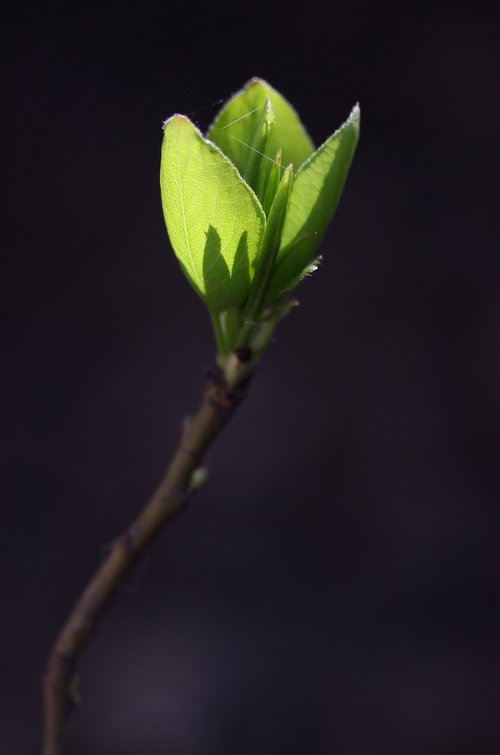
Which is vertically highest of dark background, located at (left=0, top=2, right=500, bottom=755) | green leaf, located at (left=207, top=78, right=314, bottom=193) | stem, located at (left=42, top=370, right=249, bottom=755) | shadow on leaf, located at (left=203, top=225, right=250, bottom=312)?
green leaf, located at (left=207, top=78, right=314, bottom=193)

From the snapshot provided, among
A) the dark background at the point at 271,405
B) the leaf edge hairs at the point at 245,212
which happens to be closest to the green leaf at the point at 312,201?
the leaf edge hairs at the point at 245,212

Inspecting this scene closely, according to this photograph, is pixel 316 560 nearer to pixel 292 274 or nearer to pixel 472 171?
pixel 472 171

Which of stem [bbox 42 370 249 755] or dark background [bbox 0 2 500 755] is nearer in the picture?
stem [bbox 42 370 249 755]

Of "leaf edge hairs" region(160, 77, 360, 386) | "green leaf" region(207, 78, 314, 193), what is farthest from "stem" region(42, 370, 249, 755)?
"green leaf" region(207, 78, 314, 193)

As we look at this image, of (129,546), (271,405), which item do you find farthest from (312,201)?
(271,405)

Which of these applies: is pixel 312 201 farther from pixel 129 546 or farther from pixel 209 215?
pixel 129 546

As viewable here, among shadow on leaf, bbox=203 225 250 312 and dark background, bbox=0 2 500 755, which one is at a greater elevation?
shadow on leaf, bbox=203 225 250 312

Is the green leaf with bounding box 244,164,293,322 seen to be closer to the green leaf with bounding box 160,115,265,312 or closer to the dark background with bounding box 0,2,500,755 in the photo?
the green leaf with bounding box 160,115,265,312
